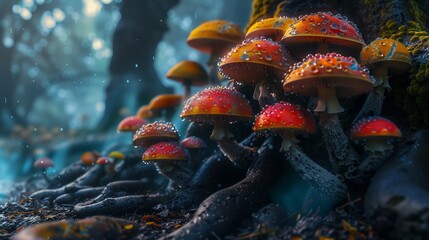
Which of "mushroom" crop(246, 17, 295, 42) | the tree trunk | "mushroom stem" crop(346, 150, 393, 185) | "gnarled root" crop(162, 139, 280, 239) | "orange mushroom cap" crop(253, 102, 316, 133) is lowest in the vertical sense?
"mushroom stem" crop(346, 150, 393, 185)

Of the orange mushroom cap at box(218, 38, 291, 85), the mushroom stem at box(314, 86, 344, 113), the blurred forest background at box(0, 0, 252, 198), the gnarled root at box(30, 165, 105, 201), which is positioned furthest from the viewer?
the blurred forest background at box(0, 0, 252, 198)

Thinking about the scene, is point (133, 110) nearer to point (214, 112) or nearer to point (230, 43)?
point (230, 43)

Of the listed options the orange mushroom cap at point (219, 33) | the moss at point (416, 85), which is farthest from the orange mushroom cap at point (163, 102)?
the moss at point (416, 85)

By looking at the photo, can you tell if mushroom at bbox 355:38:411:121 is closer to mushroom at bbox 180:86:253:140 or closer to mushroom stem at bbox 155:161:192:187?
mushroom at bbox 180:86:253:140

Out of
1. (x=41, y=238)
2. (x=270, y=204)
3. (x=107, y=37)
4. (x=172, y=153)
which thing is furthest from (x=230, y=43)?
(x=107, y=37)

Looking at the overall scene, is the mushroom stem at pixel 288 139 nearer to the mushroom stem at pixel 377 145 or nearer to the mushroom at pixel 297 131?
the mushroom at pixel 297 131

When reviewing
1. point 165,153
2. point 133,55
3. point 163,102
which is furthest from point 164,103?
point 133,55

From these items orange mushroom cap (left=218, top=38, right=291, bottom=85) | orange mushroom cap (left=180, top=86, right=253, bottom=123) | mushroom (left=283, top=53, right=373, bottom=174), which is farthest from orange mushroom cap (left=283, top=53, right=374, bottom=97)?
orange mushroom cap (left=180, top=86, right=253, bottom=123)
